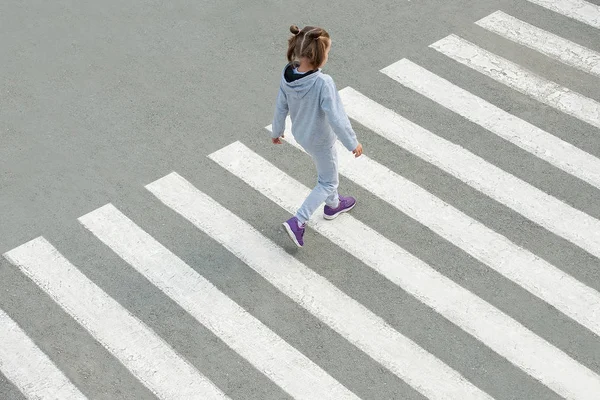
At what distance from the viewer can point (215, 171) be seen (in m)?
8.23

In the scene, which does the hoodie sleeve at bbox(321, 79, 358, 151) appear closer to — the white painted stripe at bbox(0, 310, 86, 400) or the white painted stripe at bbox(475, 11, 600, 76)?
the white painted stripe at bbox(0, 310, 86, 400)

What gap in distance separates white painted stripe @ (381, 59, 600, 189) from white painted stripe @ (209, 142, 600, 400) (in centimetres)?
187

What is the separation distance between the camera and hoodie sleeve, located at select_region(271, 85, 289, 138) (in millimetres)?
6953

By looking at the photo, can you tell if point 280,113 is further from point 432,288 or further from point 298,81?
point 432,288

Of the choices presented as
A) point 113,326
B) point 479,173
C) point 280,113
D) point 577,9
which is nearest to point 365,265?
point 280,113

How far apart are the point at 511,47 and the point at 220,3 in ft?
11.1

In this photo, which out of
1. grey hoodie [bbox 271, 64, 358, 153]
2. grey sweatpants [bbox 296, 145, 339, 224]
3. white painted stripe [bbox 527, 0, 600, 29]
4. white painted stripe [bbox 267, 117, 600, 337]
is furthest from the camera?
white painted stripe [bbox 527, 0, 600, 29]

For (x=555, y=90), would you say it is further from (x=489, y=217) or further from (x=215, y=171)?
(x=215, y=171)

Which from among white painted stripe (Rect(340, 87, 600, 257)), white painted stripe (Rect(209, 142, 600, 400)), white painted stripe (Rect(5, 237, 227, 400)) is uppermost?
white painted stripe (Rect(340, 87, 600, 257))

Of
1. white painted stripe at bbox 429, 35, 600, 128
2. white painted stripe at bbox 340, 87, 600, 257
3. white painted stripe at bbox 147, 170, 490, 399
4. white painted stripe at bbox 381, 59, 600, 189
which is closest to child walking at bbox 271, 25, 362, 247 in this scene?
white painted stripe at bbox 147, 170, 490, 399

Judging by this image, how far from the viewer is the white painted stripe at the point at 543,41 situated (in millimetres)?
9555

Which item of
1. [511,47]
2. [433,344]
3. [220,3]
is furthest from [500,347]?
[220,3]

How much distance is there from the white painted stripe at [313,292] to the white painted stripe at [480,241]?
717mm

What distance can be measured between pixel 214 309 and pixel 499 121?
139 inches
